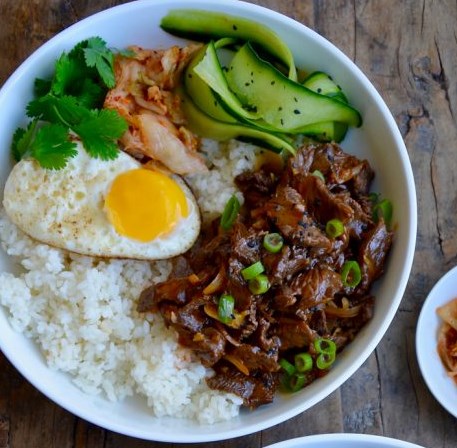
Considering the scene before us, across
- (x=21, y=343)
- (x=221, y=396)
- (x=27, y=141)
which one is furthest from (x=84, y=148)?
(x=221, y=396)

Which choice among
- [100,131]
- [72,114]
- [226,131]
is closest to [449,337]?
[226,131]

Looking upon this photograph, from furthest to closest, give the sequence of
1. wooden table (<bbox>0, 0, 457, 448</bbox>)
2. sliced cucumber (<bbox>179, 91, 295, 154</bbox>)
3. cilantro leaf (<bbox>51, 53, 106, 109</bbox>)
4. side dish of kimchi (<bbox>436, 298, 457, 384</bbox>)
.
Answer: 1. side dish of kimchi (<bbox>436, 298, 457, 384</bbox>)
2. wooden table (<bbox>0, 0, 457, 448</bbox>)
3. sliced cucumber (<bbox>179, 91, 295, 154</bbox>)
4. cilantro leaf (<bbox>51, 53, 106, 109</bbox>)

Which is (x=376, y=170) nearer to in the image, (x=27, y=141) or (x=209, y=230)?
(x=209, y=230)

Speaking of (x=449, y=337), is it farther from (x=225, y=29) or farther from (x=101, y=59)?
(x=101, y=59)

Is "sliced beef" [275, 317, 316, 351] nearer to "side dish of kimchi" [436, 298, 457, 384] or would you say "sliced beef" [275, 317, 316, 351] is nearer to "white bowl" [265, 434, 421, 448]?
"white bowl" [265, 434, 421, 448]

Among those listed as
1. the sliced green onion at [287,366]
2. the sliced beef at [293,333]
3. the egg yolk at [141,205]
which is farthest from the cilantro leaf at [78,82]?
the sliced green onion at [287,366]

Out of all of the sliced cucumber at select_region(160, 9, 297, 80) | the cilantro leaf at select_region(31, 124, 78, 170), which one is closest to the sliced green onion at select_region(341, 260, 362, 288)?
the sliced cucumber at select_region(160, 9, 297, 80)
